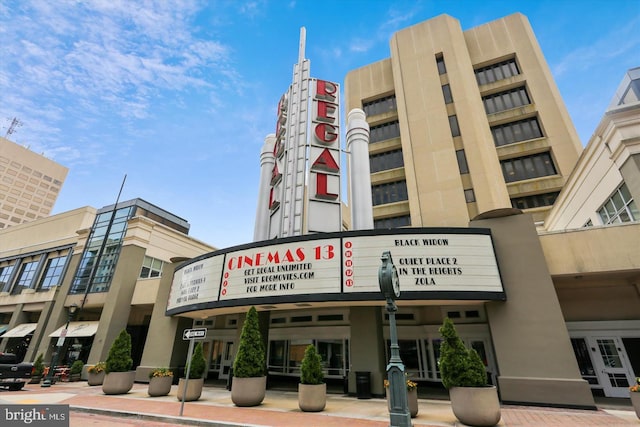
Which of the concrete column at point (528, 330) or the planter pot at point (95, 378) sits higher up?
the concrete column at point (528, 330)

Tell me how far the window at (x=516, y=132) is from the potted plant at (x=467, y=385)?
27.9 meters

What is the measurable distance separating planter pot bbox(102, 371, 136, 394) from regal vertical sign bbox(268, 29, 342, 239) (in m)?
10.8

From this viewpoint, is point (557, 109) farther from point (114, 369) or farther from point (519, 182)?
point (114, 369)

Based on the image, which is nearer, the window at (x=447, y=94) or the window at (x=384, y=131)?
the window at (x=447, y=94)

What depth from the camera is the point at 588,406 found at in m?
10.4

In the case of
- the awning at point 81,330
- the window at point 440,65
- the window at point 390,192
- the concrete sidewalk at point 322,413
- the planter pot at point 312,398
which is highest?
the window at point 440,65

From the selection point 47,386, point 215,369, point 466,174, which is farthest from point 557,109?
point 47,386

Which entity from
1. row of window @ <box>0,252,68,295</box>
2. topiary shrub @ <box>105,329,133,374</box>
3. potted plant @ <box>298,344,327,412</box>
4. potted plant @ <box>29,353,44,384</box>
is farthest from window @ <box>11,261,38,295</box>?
potted plant @ <box>298,344,327,412</box>

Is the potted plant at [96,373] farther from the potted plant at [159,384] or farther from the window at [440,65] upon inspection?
the window at [440,65]

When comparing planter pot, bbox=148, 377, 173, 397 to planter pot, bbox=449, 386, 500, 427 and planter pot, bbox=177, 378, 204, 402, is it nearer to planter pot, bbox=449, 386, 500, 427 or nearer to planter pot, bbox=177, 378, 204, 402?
planter pot, bbox=177, 378, 204, 402

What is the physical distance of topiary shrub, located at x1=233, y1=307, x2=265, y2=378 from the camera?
40.5 ft

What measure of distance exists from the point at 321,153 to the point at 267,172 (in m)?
5.72

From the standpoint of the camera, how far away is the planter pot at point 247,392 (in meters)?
11.9

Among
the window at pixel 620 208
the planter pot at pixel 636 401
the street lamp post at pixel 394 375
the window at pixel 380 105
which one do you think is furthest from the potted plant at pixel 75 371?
the window at pixel 380 105
